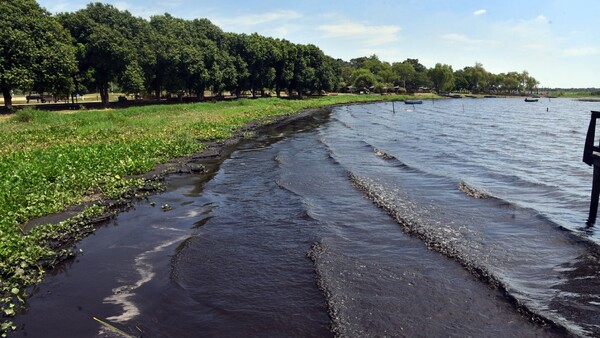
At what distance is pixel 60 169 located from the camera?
18.5m

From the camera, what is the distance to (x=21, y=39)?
4631 centimetres

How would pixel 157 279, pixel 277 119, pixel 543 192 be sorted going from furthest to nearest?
pixel 277 119 < pixel 543 192 < pixel 157 279

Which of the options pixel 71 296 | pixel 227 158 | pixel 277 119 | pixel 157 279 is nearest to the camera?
pixel 71 296

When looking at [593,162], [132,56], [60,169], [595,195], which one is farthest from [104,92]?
[595,195]

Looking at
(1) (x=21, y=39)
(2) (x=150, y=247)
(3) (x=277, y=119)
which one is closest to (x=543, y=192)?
(2) (x=150, y=247)

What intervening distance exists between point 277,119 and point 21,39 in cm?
3441

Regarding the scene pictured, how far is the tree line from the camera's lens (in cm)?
4784

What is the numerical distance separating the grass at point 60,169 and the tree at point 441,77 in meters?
173

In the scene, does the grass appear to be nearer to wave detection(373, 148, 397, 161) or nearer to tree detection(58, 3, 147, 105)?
wave detection(373, 148, 397, 161)

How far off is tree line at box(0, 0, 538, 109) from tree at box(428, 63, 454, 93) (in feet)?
314

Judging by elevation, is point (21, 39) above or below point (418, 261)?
above

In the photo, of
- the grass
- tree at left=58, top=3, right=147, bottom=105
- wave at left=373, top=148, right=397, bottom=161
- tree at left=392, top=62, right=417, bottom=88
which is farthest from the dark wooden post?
tree at left=392, top=62, right=417, bottom=88

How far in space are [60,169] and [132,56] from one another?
50.3 metres

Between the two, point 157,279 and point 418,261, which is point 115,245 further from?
point 418,261
